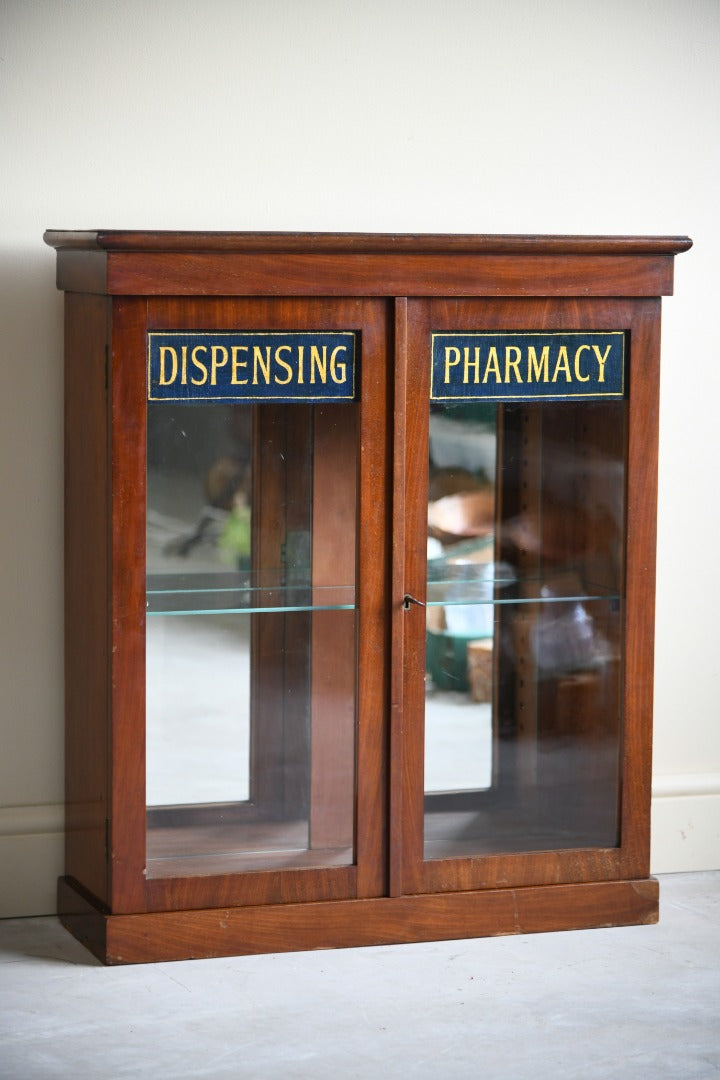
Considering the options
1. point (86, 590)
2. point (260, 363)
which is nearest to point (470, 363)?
point (260, 363)

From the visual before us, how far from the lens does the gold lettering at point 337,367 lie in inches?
123

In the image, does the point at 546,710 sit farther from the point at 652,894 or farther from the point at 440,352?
the point at 440,352

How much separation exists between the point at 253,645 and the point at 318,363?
0.60 meters

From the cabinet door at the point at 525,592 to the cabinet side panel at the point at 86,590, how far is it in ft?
1.94

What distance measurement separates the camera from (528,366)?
3.23 meters

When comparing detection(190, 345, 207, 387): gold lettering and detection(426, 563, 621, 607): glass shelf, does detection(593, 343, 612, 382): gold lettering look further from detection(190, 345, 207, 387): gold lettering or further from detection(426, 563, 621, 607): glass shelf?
detection(190, 345, 207, 387): gold lettering

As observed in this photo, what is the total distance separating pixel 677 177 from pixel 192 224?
118 cm

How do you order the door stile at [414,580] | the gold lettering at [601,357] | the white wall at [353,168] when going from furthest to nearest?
the white wall at [353,168]
the gold lettering at [601,357]
the door stile at [414,580]

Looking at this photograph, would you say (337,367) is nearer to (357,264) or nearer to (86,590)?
(357,264)

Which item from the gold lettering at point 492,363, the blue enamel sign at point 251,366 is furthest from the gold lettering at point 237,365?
the gold lettering at point 492,363

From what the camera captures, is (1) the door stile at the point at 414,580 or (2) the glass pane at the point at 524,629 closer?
(1) the door stile at the point at 414,580

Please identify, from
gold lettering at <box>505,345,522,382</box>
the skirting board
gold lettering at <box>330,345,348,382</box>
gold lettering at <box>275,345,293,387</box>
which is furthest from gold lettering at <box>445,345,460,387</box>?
the skirting board

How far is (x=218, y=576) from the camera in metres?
3.21

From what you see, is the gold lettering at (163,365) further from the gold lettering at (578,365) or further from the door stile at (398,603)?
the gold lettering at (578,365)
